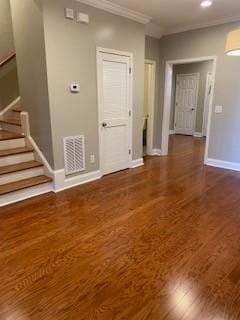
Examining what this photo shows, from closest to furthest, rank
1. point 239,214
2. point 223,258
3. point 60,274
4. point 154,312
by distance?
1. point 154,312
2. point 60,274
3. point 223,258
4. point 239,214

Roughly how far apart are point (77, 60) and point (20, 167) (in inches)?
70.5

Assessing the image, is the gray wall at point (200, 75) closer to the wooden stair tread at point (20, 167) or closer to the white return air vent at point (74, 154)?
the white return air vent at point (74, 154)

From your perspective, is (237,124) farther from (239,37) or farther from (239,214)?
(239,37)

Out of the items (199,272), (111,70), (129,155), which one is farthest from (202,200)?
(111,70)

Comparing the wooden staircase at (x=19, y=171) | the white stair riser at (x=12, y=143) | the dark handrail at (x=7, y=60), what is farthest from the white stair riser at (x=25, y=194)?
the dark handrail at (x=7, y=60)

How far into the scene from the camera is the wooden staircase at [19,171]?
130 inches

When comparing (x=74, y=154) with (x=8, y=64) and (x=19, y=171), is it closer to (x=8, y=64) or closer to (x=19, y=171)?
(x=19, y=171)

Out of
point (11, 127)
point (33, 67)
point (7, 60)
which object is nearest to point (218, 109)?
point (33, 67)

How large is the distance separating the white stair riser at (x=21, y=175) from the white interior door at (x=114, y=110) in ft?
3.61

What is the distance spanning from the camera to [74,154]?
379 cm

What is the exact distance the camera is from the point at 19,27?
11.6ft

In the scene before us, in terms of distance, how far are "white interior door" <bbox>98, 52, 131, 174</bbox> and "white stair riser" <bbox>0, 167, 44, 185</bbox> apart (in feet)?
3.61

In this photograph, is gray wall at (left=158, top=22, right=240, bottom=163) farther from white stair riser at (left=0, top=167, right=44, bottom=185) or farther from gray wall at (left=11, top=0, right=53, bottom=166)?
white stair riser at (left=0, top=167, right=44, bottom=185)

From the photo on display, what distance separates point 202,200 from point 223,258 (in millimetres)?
1245
